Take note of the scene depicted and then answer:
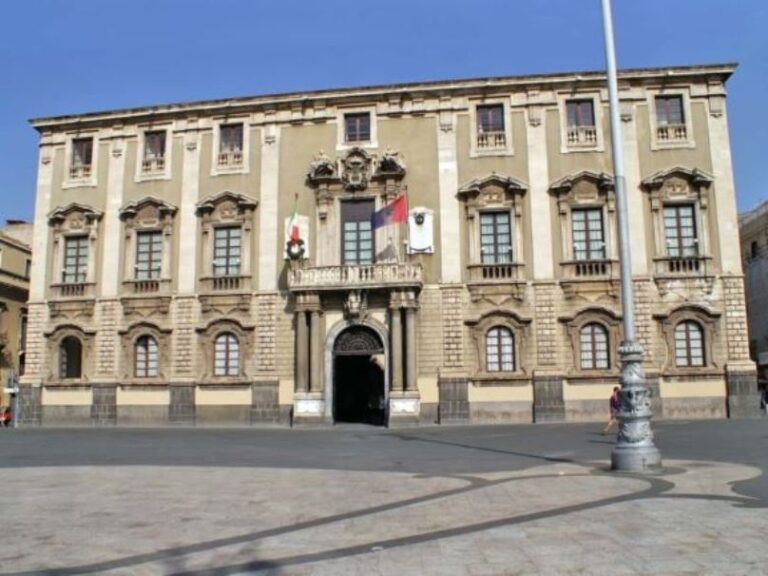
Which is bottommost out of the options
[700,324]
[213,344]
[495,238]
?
[213,344]

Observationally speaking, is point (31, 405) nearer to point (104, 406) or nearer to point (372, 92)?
point (104, 406)

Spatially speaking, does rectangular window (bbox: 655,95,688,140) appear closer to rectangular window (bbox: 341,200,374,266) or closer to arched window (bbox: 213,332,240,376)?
rectangular window (bbox: 341,200,374,266)

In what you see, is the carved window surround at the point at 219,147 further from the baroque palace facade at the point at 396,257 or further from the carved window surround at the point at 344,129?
the carved window surround at the point at 344,129

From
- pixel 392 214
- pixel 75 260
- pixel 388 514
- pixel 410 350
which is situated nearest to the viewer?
pixel 388 514

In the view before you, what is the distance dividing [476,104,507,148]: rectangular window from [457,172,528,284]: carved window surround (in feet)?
5.09

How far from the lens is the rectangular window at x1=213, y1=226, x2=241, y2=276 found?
33750 millimetres

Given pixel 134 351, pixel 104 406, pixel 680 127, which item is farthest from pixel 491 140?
pixel 104 406

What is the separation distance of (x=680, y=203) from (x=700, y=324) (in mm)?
5140

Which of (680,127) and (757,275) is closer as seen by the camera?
(680,127)

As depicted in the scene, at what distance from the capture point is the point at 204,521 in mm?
8977

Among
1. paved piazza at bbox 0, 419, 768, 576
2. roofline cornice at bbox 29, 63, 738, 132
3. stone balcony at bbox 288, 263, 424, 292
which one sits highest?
roofline cornice at bbox 29, 63, 738, 132

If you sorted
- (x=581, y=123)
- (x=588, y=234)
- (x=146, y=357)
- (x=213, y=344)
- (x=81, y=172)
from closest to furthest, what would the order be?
1. (x=588, y=234)
2. (x=581, y=123)
3. (x=213, y=344)
4. (x=146, y=357)
5. (x=81, y=172)

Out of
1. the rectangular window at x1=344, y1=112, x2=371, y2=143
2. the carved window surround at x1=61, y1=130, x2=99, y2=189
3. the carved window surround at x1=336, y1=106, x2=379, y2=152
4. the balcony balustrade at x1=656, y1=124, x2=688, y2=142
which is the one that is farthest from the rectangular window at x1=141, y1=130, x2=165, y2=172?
the balcony balustrade at x1=656, y1=124, x2=688, y2=142

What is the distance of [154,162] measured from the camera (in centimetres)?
3528
